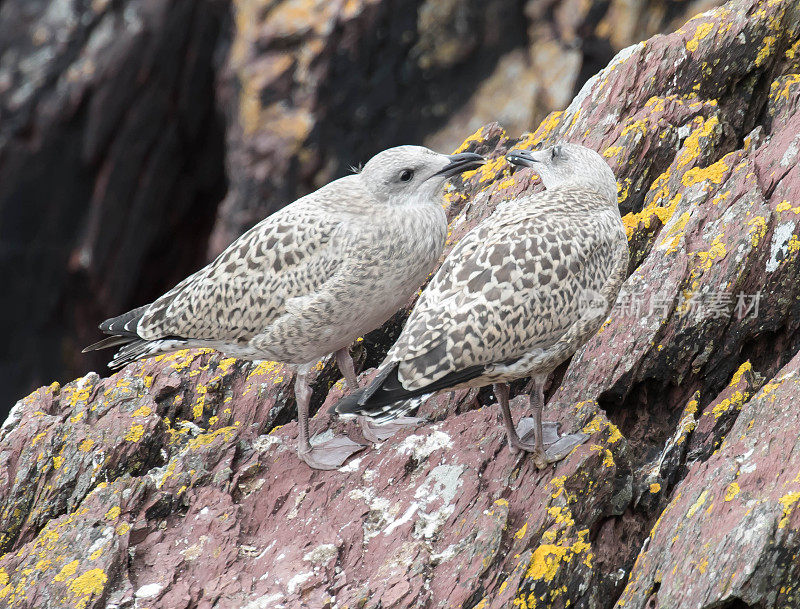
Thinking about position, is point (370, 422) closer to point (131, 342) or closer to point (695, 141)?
point (131, 342)

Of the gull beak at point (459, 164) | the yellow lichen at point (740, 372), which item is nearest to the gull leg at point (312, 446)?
the gull beak at point (459, 164)

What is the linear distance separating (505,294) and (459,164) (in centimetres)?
148

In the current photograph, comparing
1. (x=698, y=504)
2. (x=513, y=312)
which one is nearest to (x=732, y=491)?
(x=698, y=504)

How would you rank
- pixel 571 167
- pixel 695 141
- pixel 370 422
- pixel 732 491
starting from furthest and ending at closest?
pixel 695 141 → pixel 571 167 → pixel 370 422 → pixel 732 491

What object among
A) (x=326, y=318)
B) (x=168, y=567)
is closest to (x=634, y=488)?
(x=326, y=318)

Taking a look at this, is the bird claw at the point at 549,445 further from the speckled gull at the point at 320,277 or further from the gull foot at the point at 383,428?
the speckled gull at the point at 320,277

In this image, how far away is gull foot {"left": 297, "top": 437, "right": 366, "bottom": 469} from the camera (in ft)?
19.8

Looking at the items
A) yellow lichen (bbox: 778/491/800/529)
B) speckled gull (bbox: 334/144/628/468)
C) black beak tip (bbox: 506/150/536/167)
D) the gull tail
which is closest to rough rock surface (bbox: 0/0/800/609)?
yellow lichen (bbox: 778/491/800/529)

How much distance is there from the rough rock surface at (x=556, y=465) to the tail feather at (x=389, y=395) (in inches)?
28.3

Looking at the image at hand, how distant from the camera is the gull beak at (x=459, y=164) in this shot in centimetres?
641

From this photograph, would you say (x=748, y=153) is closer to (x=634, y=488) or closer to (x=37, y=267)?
(x=634, y=488)

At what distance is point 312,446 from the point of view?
6.20 m

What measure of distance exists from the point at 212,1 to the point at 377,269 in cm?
1118

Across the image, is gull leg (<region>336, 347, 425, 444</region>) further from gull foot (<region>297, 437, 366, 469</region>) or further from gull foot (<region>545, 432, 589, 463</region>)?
gull foot (<region>545, 432, 589, 463</region>)
